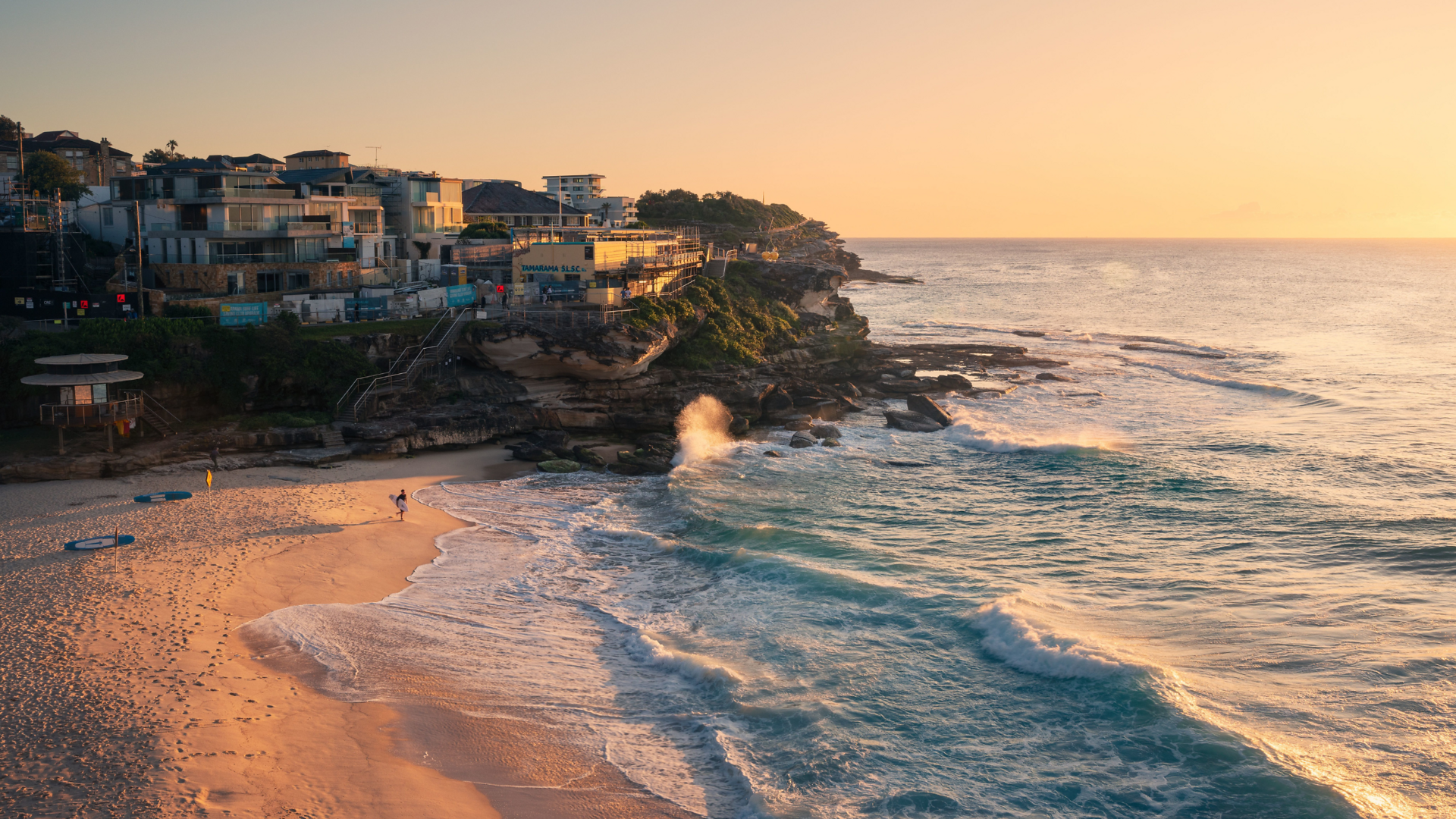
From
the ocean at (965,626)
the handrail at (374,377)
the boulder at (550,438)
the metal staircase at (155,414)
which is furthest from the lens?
the boulder at (550,438)

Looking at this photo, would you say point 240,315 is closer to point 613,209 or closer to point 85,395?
point 85,395

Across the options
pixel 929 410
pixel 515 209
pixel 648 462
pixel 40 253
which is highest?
pixel 515 209

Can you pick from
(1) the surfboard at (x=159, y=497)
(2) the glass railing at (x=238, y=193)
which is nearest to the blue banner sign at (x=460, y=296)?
(2) the glass railing at (x=238, y=193)

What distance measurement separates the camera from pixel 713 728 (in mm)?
18047

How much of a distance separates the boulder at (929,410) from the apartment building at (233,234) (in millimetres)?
32527

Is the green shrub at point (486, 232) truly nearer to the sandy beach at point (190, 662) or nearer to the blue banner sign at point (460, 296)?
the blue banner sign at point (460, 296)

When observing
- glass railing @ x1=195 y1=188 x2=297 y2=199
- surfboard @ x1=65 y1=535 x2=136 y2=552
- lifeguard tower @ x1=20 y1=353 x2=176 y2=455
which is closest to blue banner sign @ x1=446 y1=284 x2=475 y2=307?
lifeguard tower @ x1=20 y1=353 x2=176 y2=455

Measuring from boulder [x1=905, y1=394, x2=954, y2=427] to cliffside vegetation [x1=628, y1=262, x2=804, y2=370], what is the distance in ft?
30.5

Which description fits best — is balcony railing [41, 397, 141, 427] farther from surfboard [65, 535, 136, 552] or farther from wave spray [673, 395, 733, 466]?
wave spray [673, 395, 733, 466]

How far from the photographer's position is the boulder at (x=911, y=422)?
44.8 m

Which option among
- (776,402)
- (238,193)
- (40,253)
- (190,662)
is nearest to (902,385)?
(776,402)

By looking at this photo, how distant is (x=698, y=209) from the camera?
4272 inches

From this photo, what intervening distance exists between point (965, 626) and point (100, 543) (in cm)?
2350

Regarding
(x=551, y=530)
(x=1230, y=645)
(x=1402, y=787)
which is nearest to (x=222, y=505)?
(x=551, y=530)
